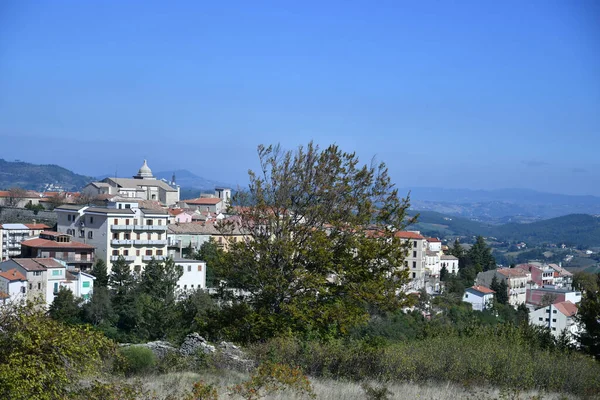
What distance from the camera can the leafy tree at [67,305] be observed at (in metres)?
29.8

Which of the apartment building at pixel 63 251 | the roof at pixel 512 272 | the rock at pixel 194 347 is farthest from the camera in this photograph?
the roof at pixel 512 272

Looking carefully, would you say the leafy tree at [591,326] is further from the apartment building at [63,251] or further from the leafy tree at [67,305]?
the apartment building at [63,251]

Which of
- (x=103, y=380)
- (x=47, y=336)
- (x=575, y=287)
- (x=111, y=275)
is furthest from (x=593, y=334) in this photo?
(x=575, y=287)

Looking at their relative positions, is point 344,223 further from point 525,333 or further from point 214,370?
point 525,333

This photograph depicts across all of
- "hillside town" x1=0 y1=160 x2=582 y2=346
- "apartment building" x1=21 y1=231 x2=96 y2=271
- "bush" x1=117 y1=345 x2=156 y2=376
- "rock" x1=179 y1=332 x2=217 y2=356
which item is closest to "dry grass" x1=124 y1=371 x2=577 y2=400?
"bush" x1=117 y1=345 x2=156 y2=376

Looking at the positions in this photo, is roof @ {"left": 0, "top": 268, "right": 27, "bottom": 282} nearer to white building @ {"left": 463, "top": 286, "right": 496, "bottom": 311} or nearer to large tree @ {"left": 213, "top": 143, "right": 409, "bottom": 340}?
large tree @ {"left": 213, "top": 143, "right": 409, "bottom": 340}

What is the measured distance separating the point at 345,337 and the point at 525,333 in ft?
17.4

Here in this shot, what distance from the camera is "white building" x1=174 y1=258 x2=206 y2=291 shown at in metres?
39.1

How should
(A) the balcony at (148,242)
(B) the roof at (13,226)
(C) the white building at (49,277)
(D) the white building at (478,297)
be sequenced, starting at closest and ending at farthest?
(C) the white building at (49,277) → (A) the balcony at (148,242) → (B) the roof at (13,226) → (D) the white building at (478,297)

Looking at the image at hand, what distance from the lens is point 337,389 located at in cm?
827

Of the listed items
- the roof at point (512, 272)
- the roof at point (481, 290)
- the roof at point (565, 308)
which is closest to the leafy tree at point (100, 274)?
the roof at point (481, 290)

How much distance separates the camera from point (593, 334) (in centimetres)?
1856

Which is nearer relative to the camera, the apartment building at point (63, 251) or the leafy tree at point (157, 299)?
the leafy tree at point (157, 299)

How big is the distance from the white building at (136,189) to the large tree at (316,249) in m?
51.7
